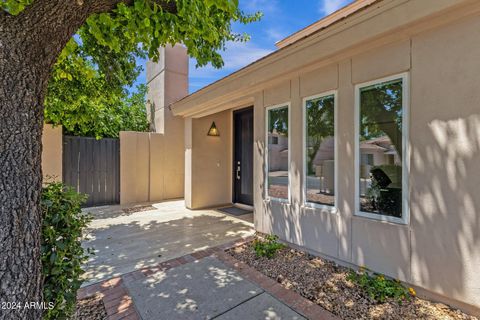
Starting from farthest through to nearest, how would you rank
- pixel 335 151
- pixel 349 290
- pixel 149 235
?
pixel 149 235, pixel 335 151, pixel 349 290

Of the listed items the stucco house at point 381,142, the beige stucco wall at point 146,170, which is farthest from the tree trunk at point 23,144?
the beige stucco wall at point 146,170

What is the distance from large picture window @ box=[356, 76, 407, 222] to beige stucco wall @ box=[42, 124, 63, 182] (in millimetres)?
7249

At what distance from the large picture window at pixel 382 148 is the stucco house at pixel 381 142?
1 centimetres

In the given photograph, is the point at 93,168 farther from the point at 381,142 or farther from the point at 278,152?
the point at 381,142

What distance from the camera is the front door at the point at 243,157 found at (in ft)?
22.3

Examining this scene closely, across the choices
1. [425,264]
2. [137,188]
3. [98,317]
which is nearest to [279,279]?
[425,264]

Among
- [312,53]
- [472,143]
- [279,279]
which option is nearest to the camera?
[472,143]

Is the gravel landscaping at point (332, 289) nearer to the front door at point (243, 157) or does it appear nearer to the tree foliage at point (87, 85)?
the front door at point (243, 157)

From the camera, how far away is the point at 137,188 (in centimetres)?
755

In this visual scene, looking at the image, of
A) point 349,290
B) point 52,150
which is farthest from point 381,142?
point 52,150

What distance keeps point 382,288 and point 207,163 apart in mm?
5363

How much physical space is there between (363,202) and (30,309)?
11.5 feet

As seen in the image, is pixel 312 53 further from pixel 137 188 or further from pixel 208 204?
pixel 137 188

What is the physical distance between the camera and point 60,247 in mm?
1862
